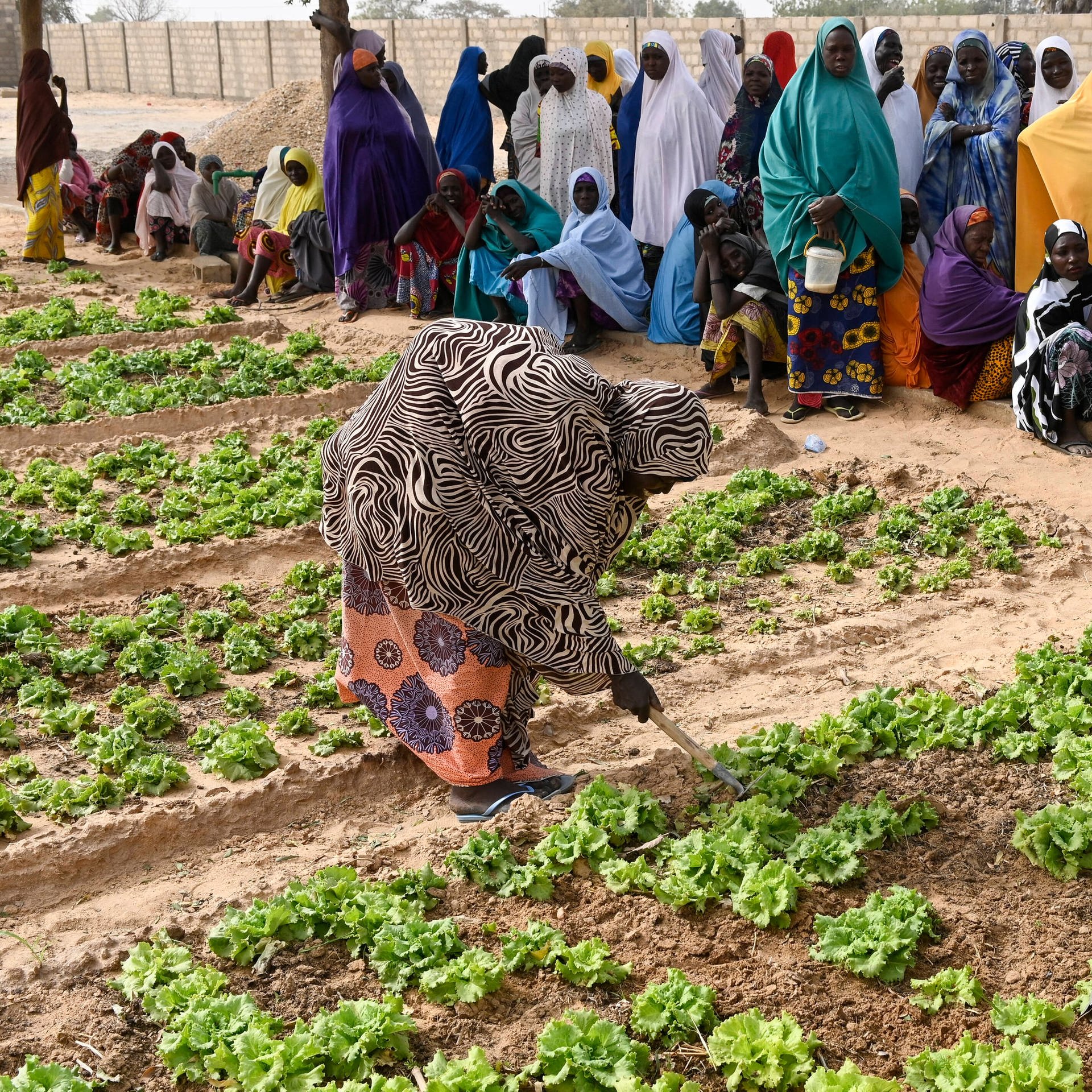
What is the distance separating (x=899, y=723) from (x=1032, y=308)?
161 inches

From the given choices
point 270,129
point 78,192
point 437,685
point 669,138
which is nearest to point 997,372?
point 669,138

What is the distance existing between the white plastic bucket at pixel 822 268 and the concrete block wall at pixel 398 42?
10069 millimetres

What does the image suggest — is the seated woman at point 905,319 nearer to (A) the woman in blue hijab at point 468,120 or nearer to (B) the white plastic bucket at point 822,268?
(B) the white plastic bucket at point 822,268

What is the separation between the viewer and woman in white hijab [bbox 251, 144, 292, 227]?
1295 centimetres

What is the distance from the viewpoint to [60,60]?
40.3m

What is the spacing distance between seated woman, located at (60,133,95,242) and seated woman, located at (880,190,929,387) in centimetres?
1184

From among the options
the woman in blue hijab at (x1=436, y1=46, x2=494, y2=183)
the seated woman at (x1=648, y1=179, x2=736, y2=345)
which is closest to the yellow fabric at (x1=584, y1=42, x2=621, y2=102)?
the woman in blue hijab at (x1=436, y1=46, x2=494, y2=183)

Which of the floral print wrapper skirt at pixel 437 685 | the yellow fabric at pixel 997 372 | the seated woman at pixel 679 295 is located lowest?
the floral print wrapper skirt at pixel 437 685

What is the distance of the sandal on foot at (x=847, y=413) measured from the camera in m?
8.56

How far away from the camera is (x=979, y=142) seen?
858 cm

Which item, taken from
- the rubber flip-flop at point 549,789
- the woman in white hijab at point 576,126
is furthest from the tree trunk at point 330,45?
the rubber flip-flop at point 549,789

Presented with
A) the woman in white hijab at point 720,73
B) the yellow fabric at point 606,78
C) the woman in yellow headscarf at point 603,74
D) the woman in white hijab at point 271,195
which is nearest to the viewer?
the woman in white hijab at point 720,73

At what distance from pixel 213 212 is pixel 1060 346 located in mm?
10169

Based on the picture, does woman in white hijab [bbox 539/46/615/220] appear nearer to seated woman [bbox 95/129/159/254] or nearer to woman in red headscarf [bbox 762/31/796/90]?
woman in red headscarf [bbox 762/31/796/90]
